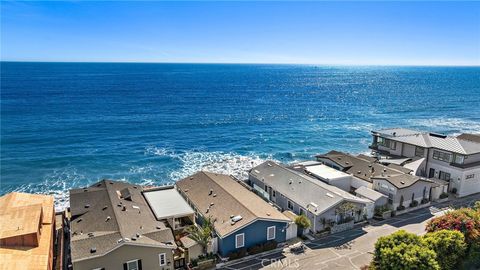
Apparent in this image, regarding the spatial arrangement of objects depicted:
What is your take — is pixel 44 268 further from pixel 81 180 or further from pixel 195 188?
pixel 81 180

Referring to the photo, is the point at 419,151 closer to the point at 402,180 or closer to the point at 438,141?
the point at 438,141

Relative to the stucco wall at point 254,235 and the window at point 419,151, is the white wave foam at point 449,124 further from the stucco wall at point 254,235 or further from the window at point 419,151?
the stucco wall at point 254,235

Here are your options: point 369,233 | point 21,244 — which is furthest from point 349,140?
point 21,244

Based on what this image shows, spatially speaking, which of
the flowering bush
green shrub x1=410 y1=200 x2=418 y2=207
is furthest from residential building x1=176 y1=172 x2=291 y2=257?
green shrub x1=410 y1=200 x2=418 y2=207

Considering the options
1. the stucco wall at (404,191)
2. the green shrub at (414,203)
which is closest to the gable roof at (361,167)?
the stucco wall at (404,191)

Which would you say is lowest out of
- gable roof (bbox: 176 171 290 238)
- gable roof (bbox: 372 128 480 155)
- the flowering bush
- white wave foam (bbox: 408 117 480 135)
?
white wave foam (bbox: 408 117 480 135)

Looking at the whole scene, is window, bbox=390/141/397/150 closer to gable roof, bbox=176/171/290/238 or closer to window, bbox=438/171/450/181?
window, bbox=438/171/450/181

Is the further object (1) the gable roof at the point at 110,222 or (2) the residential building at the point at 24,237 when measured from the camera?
(1) the gable roof at the point at 110,222
